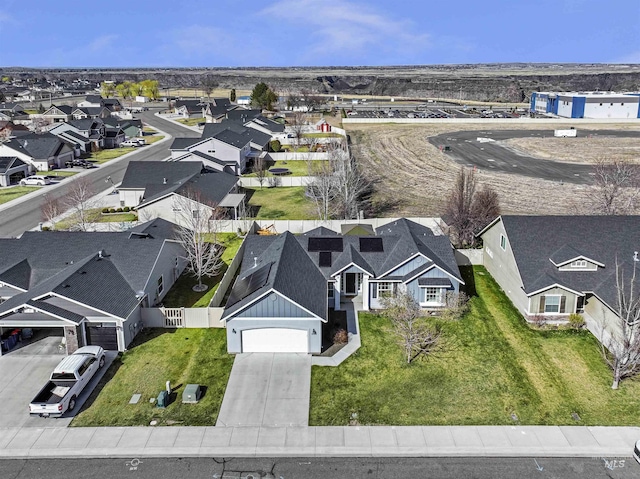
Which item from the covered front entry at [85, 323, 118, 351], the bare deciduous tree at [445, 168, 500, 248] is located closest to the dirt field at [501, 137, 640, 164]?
the bare deciduous tree at [445, 168, 500, 248]

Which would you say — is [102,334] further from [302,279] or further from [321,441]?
[321,441]

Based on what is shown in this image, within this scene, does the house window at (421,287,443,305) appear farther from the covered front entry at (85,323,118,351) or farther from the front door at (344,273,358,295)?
the covered front entry at (85,323,118,351)

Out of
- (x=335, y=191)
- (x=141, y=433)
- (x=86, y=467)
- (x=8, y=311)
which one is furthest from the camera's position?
(x=335, y=191)

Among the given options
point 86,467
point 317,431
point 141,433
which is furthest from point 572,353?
point 86,467

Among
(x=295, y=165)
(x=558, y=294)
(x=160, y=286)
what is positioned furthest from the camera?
(x=295, y=165)

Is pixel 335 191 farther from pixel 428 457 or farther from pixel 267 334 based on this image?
pixel 428 457

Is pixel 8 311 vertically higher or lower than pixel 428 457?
higher

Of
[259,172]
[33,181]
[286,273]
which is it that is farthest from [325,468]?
[33,181]
